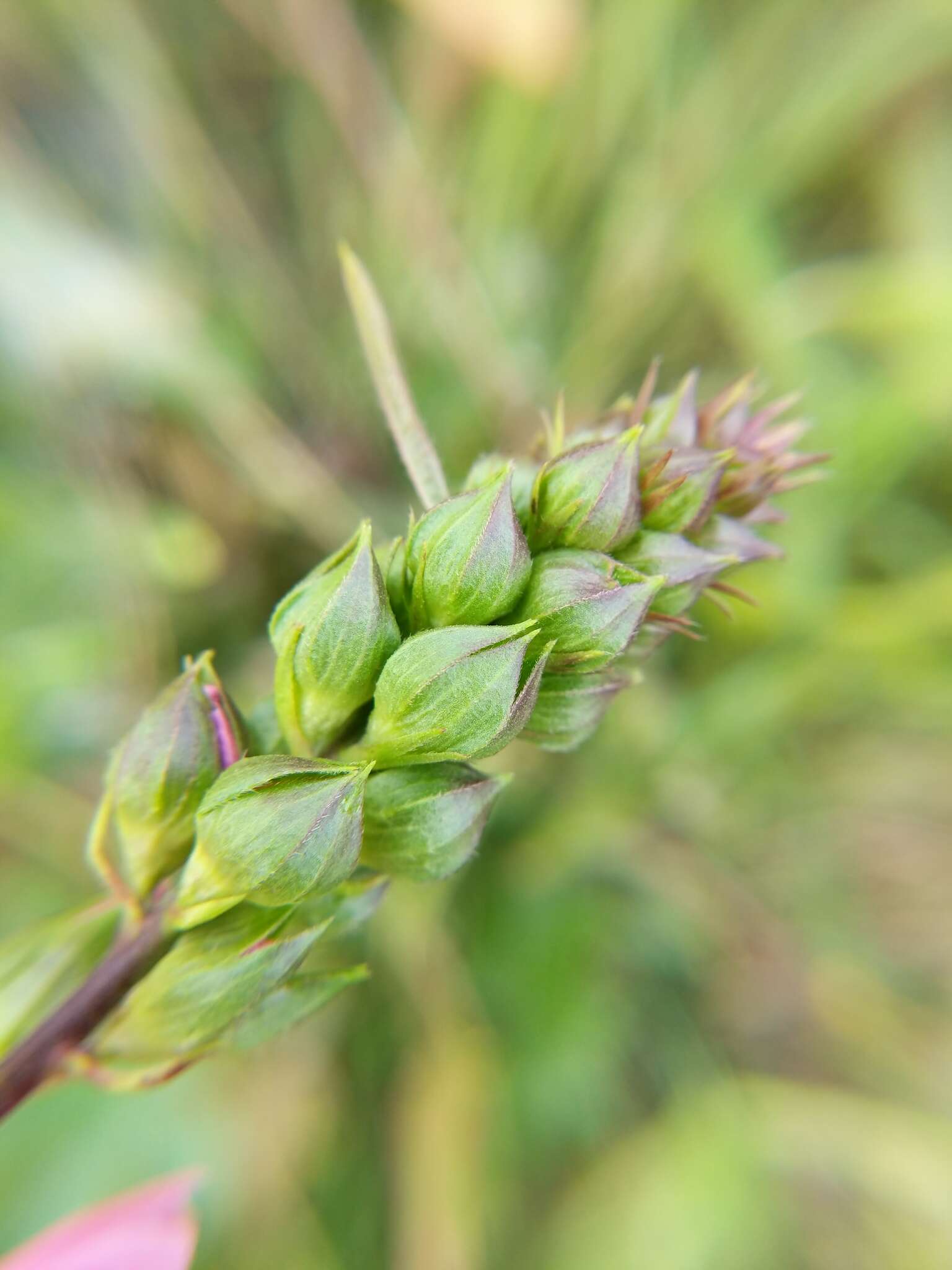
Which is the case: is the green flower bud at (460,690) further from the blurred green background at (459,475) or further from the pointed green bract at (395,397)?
the blurred green background at (459,475)

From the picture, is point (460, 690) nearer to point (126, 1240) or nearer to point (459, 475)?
point (126, 1240)

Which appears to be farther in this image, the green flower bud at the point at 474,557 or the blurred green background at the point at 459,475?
the blurred green background at the point at 459,475

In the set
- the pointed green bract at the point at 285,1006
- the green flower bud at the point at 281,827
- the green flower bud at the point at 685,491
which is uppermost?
the green flower bud at the point at 685,491

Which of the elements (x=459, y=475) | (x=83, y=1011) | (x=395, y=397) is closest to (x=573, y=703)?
(x=395, y=397)

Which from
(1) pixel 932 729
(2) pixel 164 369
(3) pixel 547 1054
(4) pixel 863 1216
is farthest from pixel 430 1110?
(2) pixel 164 369

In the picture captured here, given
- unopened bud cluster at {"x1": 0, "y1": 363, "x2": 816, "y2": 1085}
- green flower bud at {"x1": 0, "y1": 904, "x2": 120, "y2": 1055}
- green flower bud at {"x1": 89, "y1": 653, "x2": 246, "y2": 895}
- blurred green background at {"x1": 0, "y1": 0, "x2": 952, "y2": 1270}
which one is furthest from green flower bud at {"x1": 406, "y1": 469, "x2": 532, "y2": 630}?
blurred green background at {"x1": 0, "y1": 0, "x2": 952, "y2": 1270}

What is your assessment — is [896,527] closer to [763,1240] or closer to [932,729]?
[932,729]

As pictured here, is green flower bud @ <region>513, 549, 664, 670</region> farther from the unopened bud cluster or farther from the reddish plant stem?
the reddish plant stem

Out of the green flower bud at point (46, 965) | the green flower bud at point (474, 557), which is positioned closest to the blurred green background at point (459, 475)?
the green flower bud at point (46, 965)
